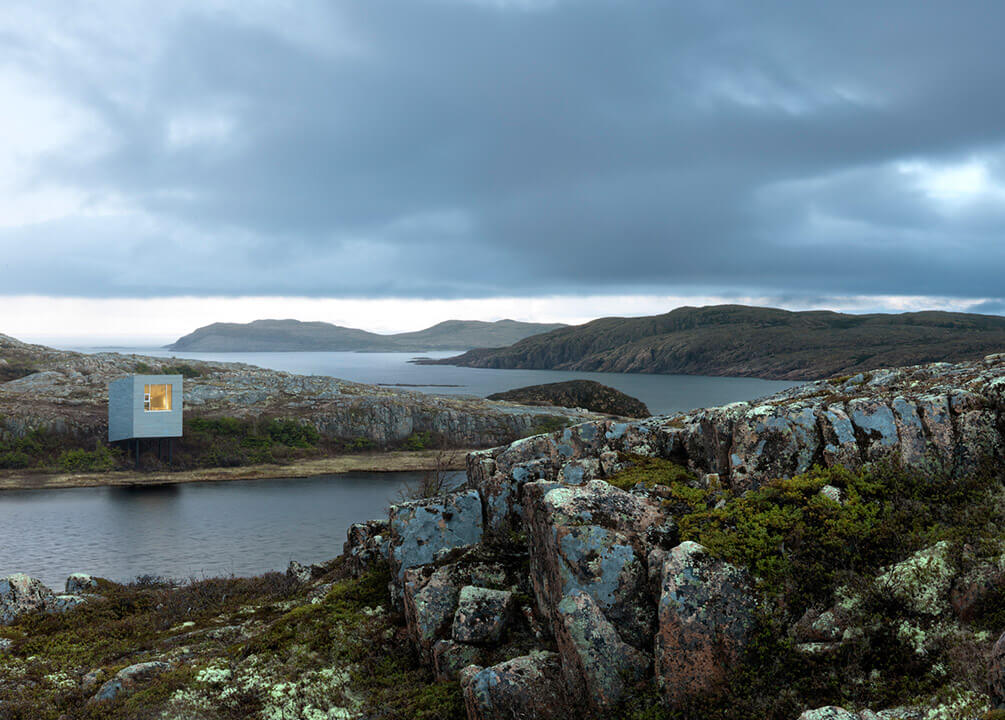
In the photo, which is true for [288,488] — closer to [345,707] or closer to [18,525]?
[18,525]

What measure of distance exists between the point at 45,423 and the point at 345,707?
75798 millimetres

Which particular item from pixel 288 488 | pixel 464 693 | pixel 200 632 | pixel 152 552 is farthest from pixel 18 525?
pixel 464 693

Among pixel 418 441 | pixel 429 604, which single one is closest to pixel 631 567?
pixel 429 604

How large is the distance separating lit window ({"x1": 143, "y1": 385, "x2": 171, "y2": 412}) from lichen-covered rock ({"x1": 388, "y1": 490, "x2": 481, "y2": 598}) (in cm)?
6050

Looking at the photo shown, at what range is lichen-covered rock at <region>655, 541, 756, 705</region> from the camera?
8203mm

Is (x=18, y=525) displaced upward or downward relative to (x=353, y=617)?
downward

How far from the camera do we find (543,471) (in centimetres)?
1484

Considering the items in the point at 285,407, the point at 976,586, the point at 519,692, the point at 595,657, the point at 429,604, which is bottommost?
the point at 285,407

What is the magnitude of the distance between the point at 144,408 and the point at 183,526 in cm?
2597

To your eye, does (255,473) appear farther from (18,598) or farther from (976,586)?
(976,586)

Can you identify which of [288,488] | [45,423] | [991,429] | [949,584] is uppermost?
[991,429]

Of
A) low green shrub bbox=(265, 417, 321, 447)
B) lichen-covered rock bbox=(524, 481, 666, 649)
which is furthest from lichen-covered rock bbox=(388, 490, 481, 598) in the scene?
low green shrub bbox=(265, 417, 321, 447)

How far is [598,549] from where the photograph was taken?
31.7 ft

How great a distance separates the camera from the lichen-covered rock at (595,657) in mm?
8578
